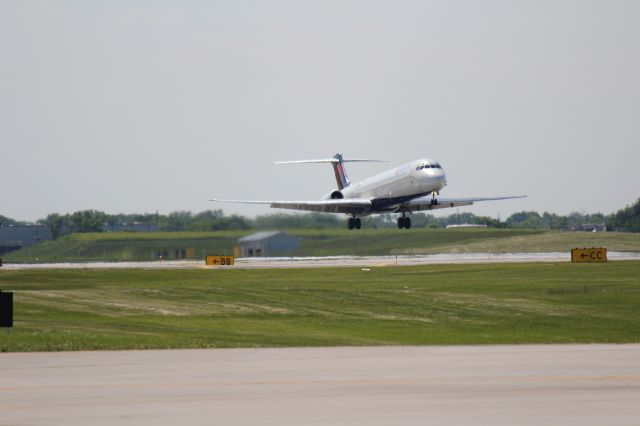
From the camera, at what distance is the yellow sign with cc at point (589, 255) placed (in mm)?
90875

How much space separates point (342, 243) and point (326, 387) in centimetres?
9484

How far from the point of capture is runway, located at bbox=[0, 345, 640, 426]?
18.3m

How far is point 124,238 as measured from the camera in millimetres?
117812

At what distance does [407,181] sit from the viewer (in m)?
96.9

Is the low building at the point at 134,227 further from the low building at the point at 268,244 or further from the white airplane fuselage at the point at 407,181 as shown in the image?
the white airplane fuselage at the point at 407,181

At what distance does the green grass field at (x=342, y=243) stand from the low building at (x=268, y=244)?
0.67m

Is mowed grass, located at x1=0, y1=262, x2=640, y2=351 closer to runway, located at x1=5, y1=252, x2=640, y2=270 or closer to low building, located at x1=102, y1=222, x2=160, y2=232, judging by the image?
runway, located at x1=5, y1=252, x2=640, y2=270

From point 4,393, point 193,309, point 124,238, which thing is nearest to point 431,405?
point 4,393

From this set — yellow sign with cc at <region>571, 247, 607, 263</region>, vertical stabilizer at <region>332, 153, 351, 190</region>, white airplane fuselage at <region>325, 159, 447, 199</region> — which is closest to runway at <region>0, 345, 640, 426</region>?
yellow sign with cc at <region>571, 247, 607, 263</region>

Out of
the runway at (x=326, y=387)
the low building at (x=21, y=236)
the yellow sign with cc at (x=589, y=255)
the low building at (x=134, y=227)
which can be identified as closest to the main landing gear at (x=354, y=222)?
the yellow sign with cc at (x=589, y=255)

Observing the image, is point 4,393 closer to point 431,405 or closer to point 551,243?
point 431,405

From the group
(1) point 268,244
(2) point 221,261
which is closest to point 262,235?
(1) point 268,244

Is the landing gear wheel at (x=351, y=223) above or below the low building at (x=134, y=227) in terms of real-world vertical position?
below

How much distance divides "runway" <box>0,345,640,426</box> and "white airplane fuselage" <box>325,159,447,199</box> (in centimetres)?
6597
